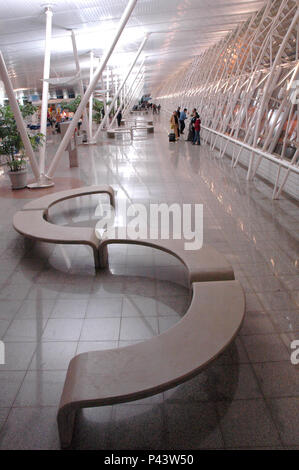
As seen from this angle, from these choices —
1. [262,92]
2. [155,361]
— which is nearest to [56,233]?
[155,361]

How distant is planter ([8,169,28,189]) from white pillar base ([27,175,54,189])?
8.1 inches

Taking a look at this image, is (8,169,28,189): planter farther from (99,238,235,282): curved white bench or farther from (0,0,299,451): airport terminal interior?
(99,238,235,282): curved white bench

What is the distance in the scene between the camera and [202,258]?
477cm

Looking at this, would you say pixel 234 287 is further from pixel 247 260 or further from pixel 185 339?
pixel 247 260

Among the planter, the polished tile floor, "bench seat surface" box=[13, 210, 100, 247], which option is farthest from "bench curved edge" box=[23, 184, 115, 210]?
the planter

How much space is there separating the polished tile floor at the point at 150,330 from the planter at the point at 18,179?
2466 mm

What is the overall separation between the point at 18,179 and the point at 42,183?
0.70 metres

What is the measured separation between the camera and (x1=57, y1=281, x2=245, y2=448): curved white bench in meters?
2.71

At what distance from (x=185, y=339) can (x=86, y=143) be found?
19599 millimetres

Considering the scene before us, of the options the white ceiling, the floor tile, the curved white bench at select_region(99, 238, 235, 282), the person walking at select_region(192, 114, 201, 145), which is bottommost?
the floor tile

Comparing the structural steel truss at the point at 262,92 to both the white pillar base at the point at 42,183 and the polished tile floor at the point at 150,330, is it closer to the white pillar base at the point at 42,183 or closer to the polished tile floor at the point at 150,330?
the polished tile floor at the point at 150,330

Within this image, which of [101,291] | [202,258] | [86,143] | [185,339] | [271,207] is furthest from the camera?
[86,143]

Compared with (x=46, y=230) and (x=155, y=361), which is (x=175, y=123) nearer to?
(x=46, y=230)

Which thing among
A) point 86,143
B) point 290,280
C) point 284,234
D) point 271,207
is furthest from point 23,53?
point 290,280
